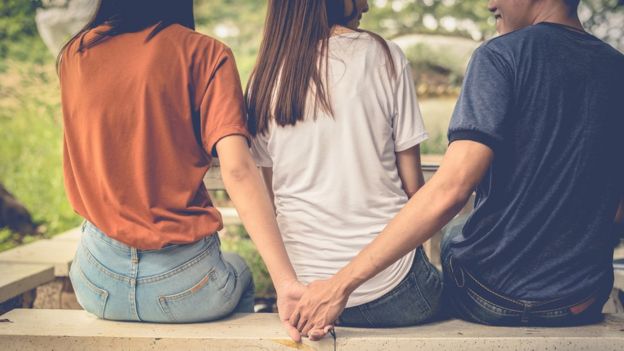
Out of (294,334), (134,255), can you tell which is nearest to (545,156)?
(294,334)

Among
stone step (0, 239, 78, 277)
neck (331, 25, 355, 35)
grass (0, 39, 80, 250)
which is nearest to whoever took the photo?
neck (331, 25, 355, 35)

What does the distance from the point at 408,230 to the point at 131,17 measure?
1.01 meters

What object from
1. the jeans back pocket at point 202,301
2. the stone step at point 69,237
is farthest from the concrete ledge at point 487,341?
the stone step at point 69,237

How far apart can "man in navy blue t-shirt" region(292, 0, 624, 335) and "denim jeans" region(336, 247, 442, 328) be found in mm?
116

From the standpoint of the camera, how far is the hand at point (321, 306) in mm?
1921

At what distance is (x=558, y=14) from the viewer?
1975mm

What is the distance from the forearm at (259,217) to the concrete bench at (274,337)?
0.19 metres

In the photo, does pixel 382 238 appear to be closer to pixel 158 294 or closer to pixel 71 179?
pixel 158 294

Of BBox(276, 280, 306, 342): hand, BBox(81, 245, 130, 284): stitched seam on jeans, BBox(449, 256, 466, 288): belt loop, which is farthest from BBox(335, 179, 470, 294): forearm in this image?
BBox(81, 245, 130, 284): stitched seam on jeans

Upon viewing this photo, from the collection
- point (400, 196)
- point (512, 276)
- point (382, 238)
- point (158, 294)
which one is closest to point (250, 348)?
point (158, 294)

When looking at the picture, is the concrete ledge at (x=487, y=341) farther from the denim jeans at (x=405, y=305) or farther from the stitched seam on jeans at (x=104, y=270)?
the stitched seam on jeans at (x=104, y=270)

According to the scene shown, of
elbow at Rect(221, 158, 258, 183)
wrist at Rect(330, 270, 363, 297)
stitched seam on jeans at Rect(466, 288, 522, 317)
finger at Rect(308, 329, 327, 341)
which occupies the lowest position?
finger at Rect(308, 329, 327, 341)

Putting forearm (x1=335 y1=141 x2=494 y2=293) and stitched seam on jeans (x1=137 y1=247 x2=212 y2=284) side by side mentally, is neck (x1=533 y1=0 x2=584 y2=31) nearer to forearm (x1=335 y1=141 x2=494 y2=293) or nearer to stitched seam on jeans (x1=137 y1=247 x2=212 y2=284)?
forearm (x1=335 y1=141 x2=494 y2=293)

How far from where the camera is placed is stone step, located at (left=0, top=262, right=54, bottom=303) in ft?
9.05
